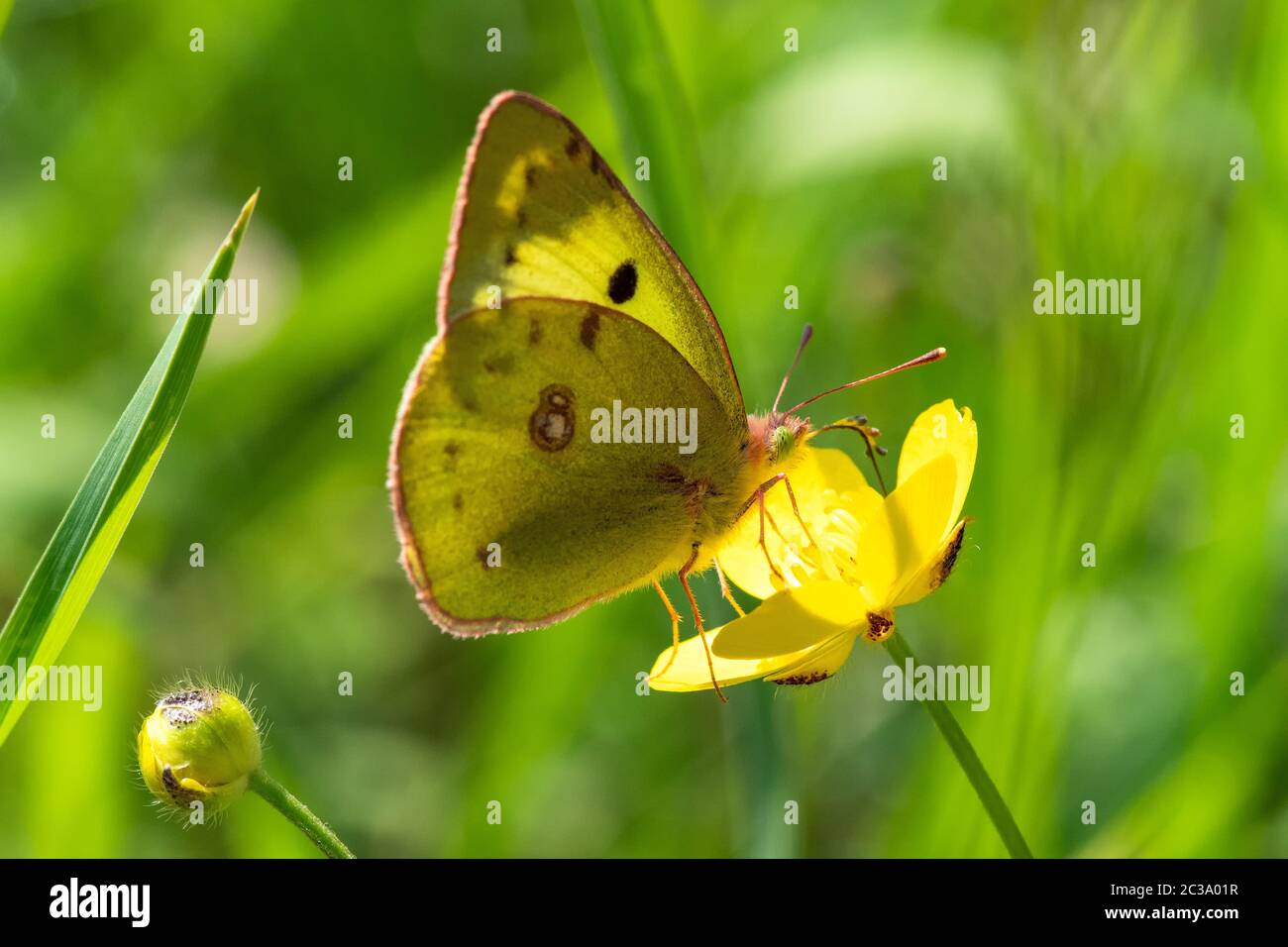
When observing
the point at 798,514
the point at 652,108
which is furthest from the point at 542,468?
the point at 652,108

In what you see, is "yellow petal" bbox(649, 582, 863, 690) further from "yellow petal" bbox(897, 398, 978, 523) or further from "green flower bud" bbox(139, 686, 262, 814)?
"green flower bud" bbox(139, 686, 262, 814)

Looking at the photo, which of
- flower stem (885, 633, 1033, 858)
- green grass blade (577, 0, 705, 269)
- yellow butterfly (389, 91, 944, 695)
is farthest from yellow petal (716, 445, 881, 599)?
flower stem (885, 633, 1033, 858)

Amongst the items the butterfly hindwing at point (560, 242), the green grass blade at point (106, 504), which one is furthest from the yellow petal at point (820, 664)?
the green grass blade at point (106, 504)

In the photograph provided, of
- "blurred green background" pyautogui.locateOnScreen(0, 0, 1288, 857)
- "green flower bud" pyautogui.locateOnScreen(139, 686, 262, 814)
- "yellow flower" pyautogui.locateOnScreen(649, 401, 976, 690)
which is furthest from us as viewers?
"blurred green background" pyautogui.locateOnScreen(0, 0, 1288, 857)

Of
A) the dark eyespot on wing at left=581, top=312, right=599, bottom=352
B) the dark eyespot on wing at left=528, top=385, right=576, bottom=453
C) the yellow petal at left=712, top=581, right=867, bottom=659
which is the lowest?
the yellow petal at left=712, top=581, right=867, bottom=659

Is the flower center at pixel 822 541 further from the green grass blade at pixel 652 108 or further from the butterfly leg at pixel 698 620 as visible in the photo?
the green grass blade at pixel 652 108
